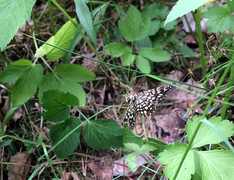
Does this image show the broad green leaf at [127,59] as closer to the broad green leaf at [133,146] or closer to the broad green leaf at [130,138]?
the broad green leaf at [130,138]

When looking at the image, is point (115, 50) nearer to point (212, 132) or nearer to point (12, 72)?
point (12, 72)

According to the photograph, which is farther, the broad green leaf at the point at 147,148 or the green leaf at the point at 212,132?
the broad green leaf at the point at 147,148

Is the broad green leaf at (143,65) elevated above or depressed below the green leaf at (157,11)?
below

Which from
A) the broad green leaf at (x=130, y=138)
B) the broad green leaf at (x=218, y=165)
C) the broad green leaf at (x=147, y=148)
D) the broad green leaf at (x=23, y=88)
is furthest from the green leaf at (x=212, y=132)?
the broad green leaf at (x=23, y=88)

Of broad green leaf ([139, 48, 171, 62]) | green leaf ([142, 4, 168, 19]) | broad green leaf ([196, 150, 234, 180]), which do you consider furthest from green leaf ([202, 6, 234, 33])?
broad green leaf ([196, 150, 234, 180])

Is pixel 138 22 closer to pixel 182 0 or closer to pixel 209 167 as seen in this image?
pixel 182 0

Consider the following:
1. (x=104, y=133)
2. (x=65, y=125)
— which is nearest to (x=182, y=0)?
(x=104, y=133)

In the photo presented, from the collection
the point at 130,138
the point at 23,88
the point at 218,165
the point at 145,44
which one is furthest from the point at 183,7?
the point at 23,88
